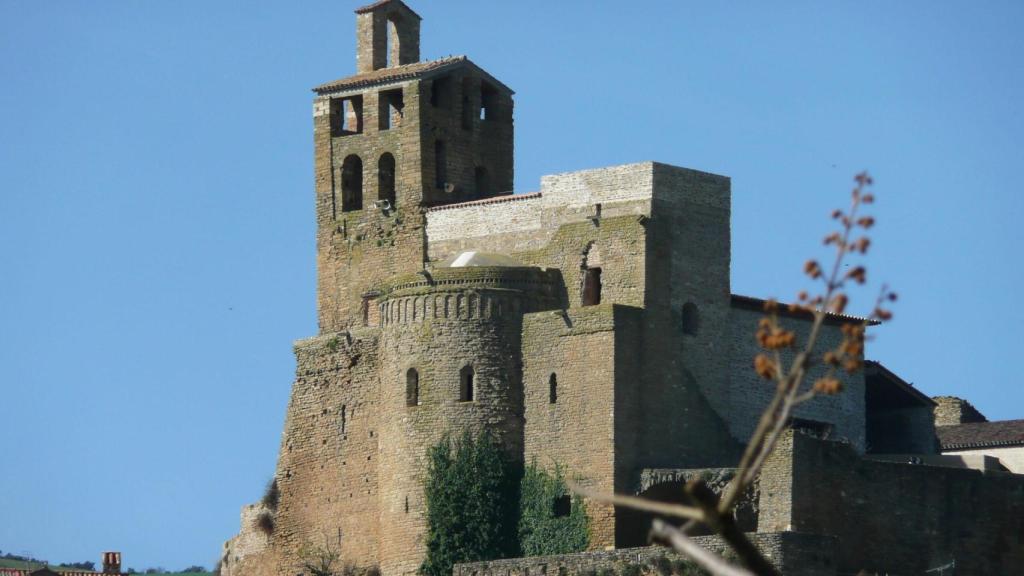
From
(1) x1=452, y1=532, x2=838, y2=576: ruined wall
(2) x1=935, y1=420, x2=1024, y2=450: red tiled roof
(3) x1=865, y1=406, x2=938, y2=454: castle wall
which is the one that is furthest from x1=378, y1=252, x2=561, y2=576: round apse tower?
(2) x1=935, y1=420, x2=1024, y2=450: red tiled roof

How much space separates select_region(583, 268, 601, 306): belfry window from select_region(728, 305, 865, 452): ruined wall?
2.97m

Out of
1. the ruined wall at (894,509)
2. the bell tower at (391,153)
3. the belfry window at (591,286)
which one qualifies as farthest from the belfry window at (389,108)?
the ruined wall at (894,509)

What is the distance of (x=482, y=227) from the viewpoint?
1823 inches

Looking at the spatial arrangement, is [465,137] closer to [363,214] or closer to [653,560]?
[363,214]

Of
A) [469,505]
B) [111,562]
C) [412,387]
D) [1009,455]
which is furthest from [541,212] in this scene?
A: [111,562]

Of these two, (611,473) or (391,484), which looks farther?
(391,484)

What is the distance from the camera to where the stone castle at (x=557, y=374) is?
4153 cm

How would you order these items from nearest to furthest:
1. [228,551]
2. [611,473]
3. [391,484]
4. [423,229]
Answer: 1. [611,473]
2. [391,484]
3. [423,229]
4. [228,551]

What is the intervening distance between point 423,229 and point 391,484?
21.1 feet

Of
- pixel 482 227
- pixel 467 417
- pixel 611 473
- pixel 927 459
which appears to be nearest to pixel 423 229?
pixel 482 227

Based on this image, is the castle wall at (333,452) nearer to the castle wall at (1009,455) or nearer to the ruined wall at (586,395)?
the ruined wall at (586,395)

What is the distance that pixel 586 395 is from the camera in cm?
4212

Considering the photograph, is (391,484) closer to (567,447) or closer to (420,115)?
(567,447)

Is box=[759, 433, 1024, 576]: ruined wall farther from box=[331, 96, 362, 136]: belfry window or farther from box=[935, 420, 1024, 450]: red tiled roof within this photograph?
box=[331, 96, 362, 136]: belfry window
